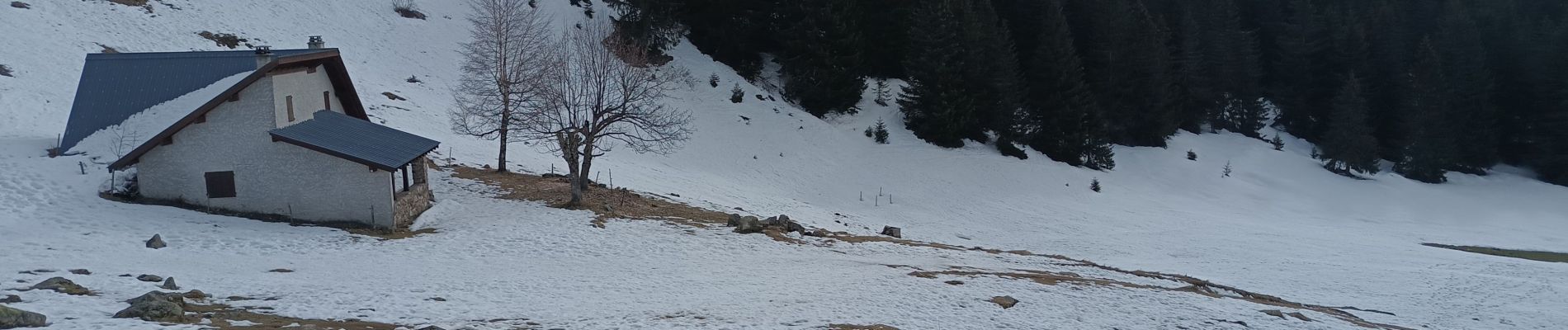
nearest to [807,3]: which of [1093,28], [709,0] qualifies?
[709,0]

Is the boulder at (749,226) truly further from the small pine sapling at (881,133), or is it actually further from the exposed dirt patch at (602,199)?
the small pine sapling at (881,133)

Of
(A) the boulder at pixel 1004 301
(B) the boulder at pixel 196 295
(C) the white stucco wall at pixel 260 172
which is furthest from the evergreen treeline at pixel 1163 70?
(B) the boulder at pixel 196 295

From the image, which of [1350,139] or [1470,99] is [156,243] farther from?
[1470,99]

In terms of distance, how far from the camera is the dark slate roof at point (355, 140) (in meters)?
21.1

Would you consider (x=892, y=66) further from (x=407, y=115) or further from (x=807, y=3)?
(x=407, y=115)

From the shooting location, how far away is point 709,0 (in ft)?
164

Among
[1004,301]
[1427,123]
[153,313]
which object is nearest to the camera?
[153,313]

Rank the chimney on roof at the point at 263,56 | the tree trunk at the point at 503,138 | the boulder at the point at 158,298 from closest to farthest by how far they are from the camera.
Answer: the boulder at the point at 158,298 < the chimney on roof at the point at 263,56 < the tree trunk at the point at 503,138

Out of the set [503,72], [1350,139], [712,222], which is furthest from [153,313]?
[1350,139]

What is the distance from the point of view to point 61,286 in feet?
46.0

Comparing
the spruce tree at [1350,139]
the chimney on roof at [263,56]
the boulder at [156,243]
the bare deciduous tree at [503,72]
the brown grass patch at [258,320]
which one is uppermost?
the spruce tree at [1350,139]

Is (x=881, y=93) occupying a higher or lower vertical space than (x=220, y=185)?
higher

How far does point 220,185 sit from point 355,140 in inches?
121

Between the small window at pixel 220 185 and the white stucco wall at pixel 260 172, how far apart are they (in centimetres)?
9
